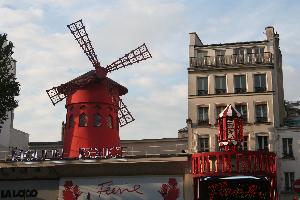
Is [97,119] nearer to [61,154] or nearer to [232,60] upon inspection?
[61,154]

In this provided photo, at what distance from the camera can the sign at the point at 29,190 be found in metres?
36.3

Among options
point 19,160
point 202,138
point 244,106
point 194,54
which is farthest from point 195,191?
point 19,160

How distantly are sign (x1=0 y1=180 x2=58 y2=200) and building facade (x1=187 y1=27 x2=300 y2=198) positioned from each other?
10.4 metres

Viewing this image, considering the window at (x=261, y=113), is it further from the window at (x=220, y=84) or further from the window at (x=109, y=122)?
the window at (x=109, y=122)

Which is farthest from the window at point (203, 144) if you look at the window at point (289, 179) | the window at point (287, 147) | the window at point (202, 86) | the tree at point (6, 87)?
the tree at point (6, 87)

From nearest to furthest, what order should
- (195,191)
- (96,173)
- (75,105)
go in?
1. (195,191)
2. (96,173)
3. (75,105)

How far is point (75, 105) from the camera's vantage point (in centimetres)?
3894

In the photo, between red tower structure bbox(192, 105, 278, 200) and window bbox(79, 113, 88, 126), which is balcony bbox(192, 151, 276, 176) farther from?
window bbox(79, 113, 88, 126)

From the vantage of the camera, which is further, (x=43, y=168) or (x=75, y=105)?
(x=75, y=105)

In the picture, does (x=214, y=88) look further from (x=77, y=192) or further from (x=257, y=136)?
(x=77, y=192)

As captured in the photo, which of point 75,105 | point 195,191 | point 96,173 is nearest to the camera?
point 195,191

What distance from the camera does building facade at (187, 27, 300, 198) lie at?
33969 mm

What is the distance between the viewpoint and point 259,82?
35031mm

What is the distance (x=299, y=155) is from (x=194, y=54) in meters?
10.2
